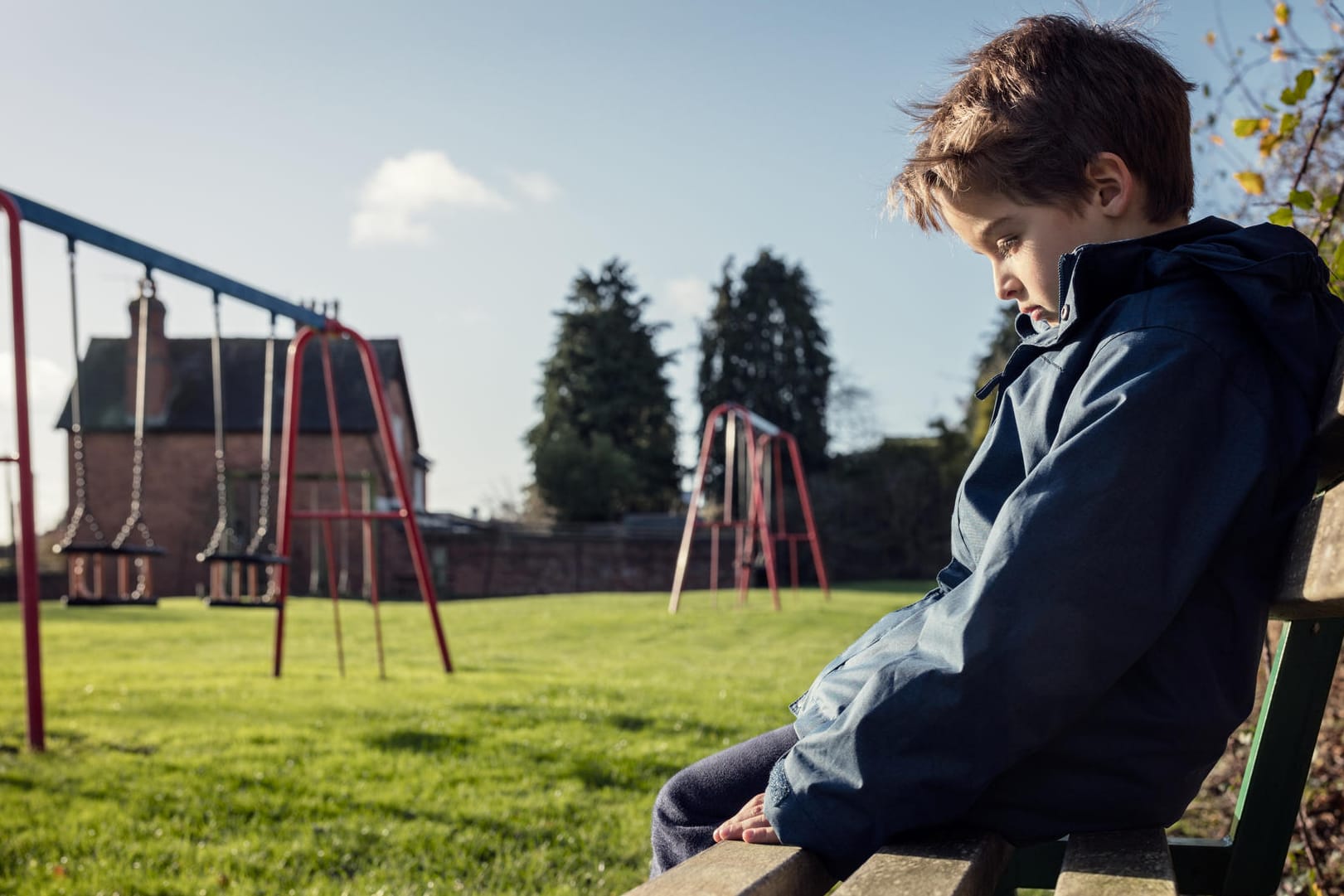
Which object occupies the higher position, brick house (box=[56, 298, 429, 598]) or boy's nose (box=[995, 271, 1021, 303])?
brick house (box=[56, 298, 429, 598])

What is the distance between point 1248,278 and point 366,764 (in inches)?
180

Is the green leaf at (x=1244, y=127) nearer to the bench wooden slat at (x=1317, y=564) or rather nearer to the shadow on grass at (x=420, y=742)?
the bench wooden slat at (x=1317, y=564)

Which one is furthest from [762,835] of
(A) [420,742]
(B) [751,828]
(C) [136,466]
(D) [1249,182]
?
(C) [136,466]

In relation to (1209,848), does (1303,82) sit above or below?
above

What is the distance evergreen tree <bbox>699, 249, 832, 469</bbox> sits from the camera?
44.4 m

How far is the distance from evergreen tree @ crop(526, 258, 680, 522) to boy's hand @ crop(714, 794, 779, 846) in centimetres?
3897

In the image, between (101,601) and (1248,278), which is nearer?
(1248,278)

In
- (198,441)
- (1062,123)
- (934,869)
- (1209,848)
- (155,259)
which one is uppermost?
(198,441)

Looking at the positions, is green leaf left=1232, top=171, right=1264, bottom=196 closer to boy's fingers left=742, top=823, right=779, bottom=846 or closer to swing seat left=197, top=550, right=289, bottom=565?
boy's fingers left=742, top=823, right=779, bottom=846

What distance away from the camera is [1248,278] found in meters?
1.38

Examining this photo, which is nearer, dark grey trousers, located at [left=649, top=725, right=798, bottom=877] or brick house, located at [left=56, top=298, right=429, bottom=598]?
dark grey trousers, located at [left=649, top=725, right=798, bottom=877]

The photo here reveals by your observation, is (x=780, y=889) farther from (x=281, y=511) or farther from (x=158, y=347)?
(x=158, y=347)

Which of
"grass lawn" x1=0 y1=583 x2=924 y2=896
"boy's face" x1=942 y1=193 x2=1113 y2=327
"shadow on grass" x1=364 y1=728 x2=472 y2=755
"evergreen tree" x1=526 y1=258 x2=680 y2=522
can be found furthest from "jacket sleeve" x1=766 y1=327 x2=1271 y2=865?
"evergreen tree" x1=526 y1=258 x2=680 y2=522

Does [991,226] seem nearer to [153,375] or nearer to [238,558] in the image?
[238,558]
